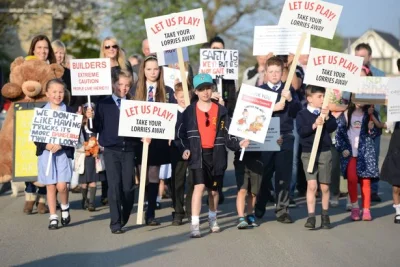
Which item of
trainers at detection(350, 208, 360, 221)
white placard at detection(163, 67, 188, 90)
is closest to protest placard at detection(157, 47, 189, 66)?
white placard at detection(163, 67, 188, 90)

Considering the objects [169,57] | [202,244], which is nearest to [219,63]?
[169,57]

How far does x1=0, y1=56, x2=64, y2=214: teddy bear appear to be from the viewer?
43.3ft

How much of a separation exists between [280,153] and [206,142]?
1.46 meters

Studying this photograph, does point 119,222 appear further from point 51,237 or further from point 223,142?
point 223,142

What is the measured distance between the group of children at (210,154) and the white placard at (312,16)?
559 mm

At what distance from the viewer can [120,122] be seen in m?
11.1

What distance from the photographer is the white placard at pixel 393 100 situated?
11992 mm

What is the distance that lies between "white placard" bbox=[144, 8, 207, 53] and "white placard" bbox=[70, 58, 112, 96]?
676mm

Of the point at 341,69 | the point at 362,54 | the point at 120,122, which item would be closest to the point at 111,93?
the point at 120,122

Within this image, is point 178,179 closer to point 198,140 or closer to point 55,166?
point 198,140

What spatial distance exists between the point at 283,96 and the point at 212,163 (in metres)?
1.30

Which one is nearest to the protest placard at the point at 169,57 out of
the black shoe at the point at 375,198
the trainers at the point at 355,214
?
the trainers at the point at 355,214

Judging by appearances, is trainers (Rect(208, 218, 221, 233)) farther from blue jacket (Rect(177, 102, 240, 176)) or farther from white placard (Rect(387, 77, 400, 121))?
white placard (Rect(387, 77, 400, 121))

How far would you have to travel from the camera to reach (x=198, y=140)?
11.0 metres
